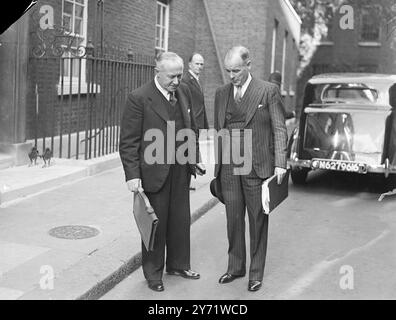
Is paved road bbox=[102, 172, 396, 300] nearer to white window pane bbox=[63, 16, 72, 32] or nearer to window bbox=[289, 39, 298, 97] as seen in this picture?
white window pane bbox=[63, 16, 72, 32]

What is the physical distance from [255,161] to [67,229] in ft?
7.81

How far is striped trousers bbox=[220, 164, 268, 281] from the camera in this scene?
186 inches

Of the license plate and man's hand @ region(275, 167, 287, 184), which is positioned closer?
man's hand @ region(275, 167, 287, 184)

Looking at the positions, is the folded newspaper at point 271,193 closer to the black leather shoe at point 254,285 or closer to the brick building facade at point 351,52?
the black leather shoe at point 254,285

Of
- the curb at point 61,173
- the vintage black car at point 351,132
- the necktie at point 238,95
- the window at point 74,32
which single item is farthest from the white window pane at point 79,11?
the necktie at point 238,95

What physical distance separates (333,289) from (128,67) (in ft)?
22.5

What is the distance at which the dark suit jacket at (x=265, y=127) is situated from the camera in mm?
4664

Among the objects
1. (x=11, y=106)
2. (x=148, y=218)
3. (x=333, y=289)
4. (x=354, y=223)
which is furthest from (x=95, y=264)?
(x=11, y=106)

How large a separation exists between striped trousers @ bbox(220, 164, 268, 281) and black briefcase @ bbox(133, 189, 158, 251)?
76 centimetres

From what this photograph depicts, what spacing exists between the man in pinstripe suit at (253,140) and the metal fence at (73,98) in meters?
4.57

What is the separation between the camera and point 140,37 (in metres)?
13.7

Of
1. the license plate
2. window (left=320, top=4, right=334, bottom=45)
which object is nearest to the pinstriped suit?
the license plate

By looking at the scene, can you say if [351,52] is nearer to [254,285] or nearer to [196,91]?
[196,91]
